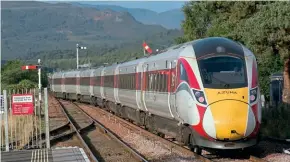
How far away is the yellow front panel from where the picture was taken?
12906 millimetres

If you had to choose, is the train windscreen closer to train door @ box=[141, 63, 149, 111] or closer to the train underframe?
the train underframe

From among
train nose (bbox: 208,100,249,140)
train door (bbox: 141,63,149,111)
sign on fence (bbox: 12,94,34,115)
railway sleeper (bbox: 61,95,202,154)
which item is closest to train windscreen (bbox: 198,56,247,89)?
train nose (bbox: 208,100,249,140)

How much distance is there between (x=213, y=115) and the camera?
511 inches

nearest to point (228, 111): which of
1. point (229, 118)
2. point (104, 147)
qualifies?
point (229, 118)

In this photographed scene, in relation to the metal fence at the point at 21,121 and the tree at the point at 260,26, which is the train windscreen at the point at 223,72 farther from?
the tree at the point at 260,26

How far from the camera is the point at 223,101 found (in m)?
13.0

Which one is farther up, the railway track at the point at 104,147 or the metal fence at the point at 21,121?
the metal fence at the point at 21,121

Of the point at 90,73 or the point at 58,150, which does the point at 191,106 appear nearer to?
the point at 58,150

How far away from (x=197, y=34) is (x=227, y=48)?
3771 cm

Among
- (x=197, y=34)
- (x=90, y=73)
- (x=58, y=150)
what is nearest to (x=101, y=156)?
(x=58, y=150)

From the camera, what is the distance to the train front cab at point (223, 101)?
13.0 meters

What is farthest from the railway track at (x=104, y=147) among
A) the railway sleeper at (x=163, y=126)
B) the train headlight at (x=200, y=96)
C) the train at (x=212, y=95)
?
the train headlight at (x=200, y=96)

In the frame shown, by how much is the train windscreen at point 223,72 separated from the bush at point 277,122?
566 cm

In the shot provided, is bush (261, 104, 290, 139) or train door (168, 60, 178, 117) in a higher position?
train door (168, 60, 178, 117)
